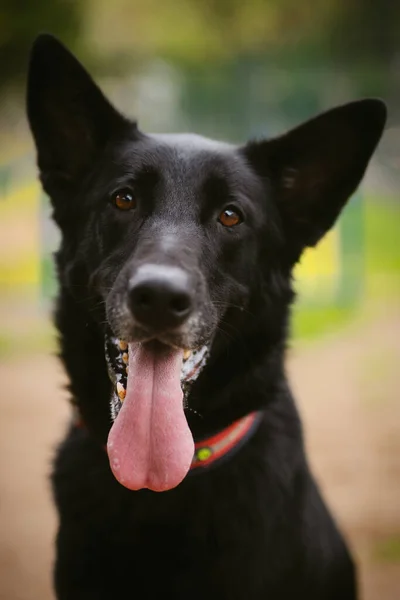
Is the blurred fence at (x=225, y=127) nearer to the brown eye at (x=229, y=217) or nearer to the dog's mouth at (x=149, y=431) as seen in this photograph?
the brown eye at (x=229, y=217)

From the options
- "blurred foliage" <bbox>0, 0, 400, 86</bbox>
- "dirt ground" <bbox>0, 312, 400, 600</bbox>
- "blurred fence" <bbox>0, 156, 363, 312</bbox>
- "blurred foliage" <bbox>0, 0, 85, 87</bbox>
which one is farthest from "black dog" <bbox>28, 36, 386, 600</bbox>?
Answer: "blurred foliage" <bbox>0, 0, 400, 86</bbox>

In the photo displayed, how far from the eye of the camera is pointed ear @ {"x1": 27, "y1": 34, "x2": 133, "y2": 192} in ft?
7.77

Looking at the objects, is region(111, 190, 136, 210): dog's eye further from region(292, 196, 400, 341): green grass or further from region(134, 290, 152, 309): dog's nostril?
region(292, 196, 400, 341): green grass

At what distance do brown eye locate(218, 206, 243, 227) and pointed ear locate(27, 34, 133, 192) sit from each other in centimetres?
52

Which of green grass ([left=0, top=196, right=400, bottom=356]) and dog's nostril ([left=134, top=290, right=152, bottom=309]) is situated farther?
green grass ([left=0, top=196, right=400, bottom=356])

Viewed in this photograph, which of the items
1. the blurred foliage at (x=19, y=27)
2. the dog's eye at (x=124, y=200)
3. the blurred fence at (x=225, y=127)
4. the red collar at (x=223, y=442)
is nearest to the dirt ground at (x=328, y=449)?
the red collar at (x=223, y=442)

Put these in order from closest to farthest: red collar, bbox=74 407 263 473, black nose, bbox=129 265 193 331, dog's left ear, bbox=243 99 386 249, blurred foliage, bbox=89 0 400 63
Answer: black nose, bbox=129 265 193 331, red collar, bbox=74 407 263 473, dog's left ear, bbox=243 99 386 249, blurred foliage, bbox=89 0 400 63

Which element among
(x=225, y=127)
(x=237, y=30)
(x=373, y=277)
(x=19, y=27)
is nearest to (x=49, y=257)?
(x=373, y=277)

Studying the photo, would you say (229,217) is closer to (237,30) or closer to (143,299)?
(143,299)

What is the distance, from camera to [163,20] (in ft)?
109

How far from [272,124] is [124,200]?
46.1 feet

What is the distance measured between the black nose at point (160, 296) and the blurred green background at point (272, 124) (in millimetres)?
916

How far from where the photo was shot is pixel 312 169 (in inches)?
101

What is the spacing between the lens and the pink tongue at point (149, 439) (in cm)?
201
